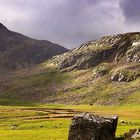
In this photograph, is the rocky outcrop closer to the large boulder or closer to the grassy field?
the large boulder

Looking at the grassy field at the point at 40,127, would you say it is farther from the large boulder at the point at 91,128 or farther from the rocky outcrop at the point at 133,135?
the large boulder at the point at 91,128

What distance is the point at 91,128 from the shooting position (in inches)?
1726

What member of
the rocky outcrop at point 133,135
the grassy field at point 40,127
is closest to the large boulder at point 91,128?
the rocky outcrop at point 133,135

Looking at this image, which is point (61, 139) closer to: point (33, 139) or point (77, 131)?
point (33, 139)

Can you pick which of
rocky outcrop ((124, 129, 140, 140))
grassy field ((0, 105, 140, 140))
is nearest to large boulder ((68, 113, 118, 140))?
rocky outcrop ((124, 129, 140, 140))

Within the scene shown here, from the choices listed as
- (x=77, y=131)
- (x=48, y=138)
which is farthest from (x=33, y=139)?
(x=77, y=131)

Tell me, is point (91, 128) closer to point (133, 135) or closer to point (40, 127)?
point (133, 135)

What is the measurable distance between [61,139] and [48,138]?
3.28 meters

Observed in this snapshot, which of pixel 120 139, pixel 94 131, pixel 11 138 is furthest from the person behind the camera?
pixel 11 138

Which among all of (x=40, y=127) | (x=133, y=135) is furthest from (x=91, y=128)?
(x=40, y=127)

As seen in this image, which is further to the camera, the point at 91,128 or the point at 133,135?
the point at 133,135

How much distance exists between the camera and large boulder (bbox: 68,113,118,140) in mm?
43719

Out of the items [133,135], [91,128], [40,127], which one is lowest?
[40,127]

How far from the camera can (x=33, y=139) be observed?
5806cm
